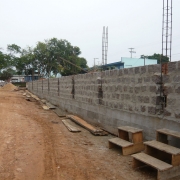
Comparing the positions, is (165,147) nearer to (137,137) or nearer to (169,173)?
(169,173)

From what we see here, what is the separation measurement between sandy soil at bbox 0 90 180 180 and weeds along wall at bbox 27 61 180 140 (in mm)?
807

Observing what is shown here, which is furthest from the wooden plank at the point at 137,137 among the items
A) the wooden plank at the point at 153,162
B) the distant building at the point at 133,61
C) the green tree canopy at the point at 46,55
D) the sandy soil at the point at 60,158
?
the green tree canopy at the point at 46,55

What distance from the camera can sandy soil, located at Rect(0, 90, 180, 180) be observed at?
364 cm

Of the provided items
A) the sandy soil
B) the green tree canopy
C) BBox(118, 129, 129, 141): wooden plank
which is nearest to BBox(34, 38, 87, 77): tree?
the green tree canopy

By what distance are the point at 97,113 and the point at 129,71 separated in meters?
2.31

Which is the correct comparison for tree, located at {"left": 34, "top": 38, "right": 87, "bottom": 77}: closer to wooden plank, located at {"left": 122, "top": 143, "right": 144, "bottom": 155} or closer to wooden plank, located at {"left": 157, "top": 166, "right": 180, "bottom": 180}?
wooden plank, located at {"left": 122, "top": 143, "right": 144, "bottom": 155}

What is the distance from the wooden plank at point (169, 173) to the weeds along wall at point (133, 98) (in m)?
1.01

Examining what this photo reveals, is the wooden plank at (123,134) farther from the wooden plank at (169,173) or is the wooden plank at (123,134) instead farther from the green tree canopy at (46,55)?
the green tree canopy at (46,55)

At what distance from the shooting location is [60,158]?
4445 mm

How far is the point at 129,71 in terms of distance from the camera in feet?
18.4

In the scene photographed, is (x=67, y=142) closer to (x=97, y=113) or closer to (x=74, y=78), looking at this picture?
(x=97, y=113)

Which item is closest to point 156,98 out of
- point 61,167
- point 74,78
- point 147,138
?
point 147,138

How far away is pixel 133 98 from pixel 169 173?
240cm

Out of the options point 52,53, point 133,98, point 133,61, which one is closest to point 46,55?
point 52,53
